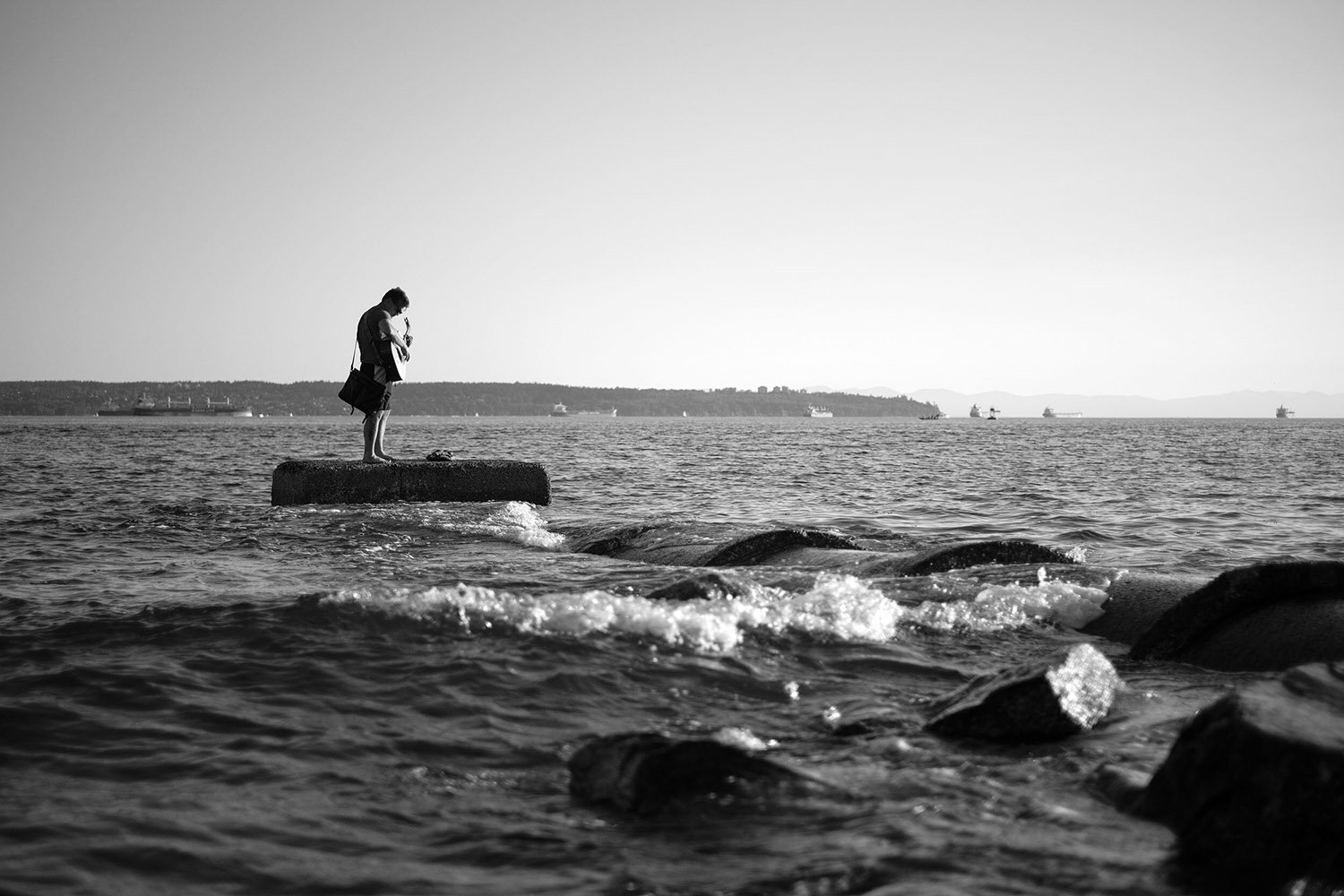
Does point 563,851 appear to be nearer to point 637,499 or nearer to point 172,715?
point 172,715

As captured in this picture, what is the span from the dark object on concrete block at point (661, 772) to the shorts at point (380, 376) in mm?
9985

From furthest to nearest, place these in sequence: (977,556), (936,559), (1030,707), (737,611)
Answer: (977,556), (936,559), (737,611), (1030,707)

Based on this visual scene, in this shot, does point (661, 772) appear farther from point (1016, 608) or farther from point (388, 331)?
point (388, 331)

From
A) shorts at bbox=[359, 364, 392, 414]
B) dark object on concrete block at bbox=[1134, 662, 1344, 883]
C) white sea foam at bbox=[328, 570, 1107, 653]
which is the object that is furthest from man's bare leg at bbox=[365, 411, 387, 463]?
dark object on concrete block at bbox=[1134, 662, 1344, 883]

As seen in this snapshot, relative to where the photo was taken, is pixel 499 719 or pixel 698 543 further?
pixel 698 543

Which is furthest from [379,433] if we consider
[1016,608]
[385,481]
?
[1016,608]

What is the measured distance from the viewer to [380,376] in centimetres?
1345

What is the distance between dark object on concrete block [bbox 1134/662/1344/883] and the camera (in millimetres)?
3273

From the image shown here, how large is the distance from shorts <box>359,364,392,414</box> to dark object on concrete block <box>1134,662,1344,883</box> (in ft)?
36.4

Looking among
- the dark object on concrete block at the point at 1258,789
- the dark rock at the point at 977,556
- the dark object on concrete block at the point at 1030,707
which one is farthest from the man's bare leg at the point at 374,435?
the dark object on concrete block at the point at 1258,789

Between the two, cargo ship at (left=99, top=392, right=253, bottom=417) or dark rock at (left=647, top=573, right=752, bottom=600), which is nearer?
dark rock at (left=647, top=573, right=752, bottom=600)

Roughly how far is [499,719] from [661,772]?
133cm

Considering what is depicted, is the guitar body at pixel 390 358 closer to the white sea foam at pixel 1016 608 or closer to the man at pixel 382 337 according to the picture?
the man at pixel 382 337

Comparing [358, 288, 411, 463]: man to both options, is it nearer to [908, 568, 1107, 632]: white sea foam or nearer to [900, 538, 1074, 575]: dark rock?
[900, 538, 1074, 575]: dark rock
